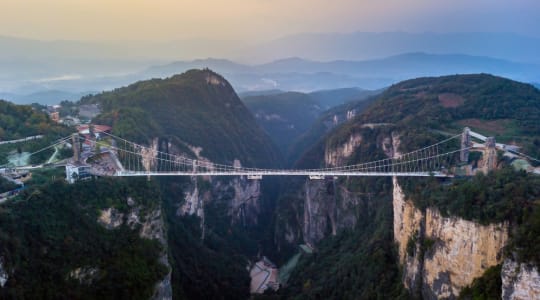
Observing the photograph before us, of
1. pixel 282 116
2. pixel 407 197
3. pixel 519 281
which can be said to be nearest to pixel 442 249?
pixel 407 197

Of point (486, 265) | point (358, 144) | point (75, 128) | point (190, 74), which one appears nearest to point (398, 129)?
point (358, 144)

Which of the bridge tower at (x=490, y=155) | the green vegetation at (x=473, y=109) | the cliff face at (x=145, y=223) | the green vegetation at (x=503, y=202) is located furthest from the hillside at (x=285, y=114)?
the green vegetation at (x=503, y=202)

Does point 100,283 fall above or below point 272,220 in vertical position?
above

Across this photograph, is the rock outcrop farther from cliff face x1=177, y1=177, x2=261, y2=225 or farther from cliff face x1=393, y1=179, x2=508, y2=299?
cliff face x1=177, y1=177, x2=261, y2=225

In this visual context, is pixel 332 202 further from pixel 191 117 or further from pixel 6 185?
pixel 6 185

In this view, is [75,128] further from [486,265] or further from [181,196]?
[486,265]

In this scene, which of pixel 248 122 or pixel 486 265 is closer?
pixel 486 265
